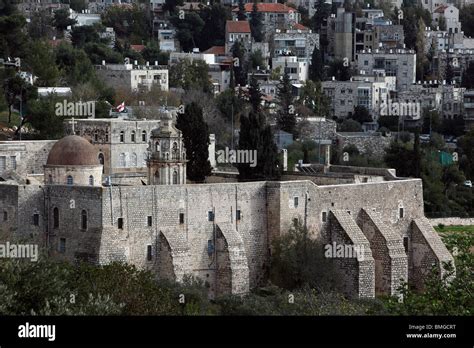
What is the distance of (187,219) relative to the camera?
45.5 meters

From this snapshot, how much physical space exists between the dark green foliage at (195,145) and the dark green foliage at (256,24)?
69.1m

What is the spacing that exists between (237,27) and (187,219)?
74.4 m

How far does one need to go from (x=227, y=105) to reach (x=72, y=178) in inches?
1473

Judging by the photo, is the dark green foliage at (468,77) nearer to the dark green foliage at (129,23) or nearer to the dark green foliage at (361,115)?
the dark green foliage at (361,115)

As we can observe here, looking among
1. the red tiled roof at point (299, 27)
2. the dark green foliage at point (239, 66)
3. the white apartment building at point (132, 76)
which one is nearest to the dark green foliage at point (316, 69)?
the dark green foliage at point (239, 66)

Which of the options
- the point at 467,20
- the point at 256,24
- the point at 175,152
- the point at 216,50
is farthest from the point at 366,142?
the point at 467,20

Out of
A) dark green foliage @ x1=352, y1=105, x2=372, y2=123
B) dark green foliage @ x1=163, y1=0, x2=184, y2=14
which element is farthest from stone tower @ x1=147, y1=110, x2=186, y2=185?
dark green foliage @ x1=163, y1=0, x2=184, y2=14

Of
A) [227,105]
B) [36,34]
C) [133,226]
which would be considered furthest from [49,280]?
[36,34]

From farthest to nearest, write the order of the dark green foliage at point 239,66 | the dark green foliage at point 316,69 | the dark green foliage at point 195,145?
1. the dark green foliage at point 316,69
2. the dark green foliage at point 239,66
3. the dark green foliage at point 195,145

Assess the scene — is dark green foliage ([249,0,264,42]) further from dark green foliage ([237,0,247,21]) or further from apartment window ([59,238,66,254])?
apartment window ([59,238,66,254])

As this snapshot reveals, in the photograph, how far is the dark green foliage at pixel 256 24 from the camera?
123306 mm

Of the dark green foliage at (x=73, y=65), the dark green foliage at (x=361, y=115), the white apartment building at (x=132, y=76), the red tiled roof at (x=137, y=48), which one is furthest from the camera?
the red tiled roof at (x=137, y=48)
